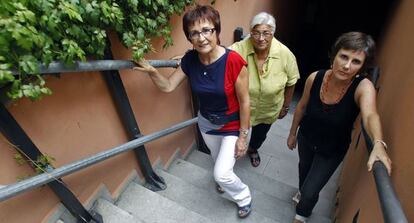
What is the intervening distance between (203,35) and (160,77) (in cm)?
47

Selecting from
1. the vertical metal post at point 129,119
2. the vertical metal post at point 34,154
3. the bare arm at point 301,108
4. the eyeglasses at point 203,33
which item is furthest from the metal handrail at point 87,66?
the bare arm at point 301,108

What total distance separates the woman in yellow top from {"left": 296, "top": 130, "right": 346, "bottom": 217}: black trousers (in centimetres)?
52

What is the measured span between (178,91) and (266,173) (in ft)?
5.15

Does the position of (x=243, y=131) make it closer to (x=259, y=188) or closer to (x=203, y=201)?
(x=203, y=201)

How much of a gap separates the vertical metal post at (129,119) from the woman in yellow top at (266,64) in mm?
1114

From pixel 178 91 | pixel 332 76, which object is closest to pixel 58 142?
pixel 178 91

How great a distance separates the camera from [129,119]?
7.55 feet

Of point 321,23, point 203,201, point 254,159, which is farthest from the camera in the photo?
point 321,23

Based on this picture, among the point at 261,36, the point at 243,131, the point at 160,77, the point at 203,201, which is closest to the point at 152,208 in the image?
the point at 203,201

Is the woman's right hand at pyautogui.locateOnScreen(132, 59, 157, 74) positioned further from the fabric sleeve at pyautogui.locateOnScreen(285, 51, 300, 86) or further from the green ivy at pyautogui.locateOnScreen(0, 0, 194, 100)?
the fabric sleeve at pyautogui.locateOnScreen(285, 51, 300, 86)

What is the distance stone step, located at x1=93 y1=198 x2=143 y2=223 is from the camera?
7.28 feet

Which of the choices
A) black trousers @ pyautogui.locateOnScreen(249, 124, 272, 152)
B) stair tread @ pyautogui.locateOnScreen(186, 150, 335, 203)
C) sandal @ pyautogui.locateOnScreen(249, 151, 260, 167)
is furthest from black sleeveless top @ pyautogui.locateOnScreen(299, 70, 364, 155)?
sandal @ pyautogui.locateOnScreen(249, 151, 260, 167)

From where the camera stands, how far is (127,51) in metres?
2.20

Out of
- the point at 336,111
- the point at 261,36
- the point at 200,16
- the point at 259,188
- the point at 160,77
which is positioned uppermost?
the point at 200,16
